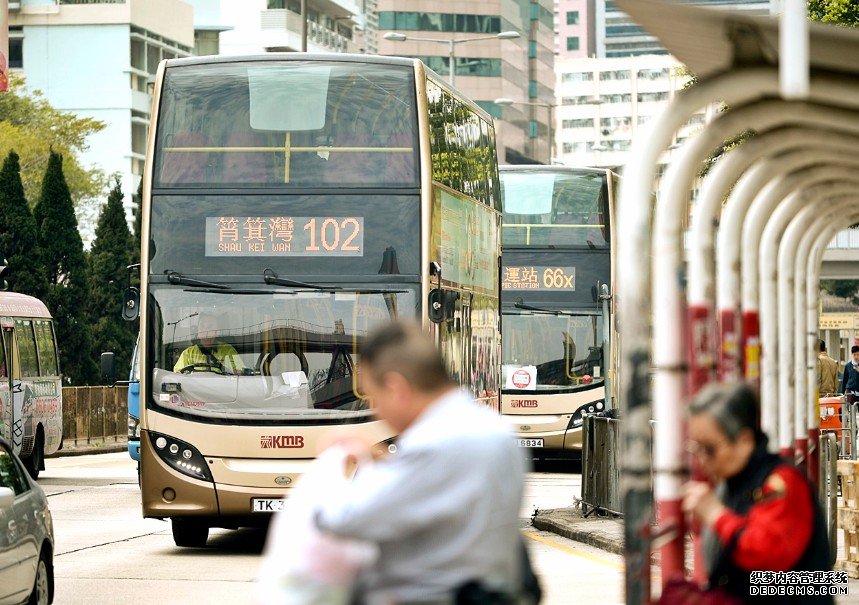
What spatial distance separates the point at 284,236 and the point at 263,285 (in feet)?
1.48

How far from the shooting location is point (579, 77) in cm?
19438

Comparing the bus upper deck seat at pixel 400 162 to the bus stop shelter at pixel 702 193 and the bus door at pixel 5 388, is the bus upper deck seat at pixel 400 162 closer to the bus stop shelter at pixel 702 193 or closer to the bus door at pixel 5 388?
the bus stop shelter at pixel 702 193

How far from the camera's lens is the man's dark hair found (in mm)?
4703

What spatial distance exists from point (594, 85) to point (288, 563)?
19056 cm

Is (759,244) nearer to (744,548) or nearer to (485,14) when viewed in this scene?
(744,548)

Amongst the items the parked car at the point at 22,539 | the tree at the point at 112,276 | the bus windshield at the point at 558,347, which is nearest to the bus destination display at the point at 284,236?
the parked car at the point at 22,539

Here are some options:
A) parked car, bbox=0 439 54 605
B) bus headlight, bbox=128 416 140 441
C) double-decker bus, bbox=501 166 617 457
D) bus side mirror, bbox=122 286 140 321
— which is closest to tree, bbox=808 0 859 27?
double-decker bus, bbox=501 166 617 457

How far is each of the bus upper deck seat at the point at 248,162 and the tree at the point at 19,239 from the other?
120 ft

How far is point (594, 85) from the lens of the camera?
192875 millimetres

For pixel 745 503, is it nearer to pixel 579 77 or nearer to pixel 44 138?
pixel 44 138

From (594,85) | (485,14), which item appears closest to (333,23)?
(485,14)

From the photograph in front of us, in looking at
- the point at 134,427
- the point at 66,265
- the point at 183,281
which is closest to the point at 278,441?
the point at 183,281

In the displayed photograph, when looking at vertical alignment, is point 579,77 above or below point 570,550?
above

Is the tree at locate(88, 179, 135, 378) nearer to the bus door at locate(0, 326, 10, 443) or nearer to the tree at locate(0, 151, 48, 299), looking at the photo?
the tree at locate(0, 151, 48, 299)
